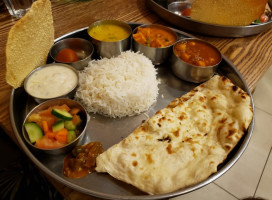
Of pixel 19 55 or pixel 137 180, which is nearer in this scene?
pixel 137 180

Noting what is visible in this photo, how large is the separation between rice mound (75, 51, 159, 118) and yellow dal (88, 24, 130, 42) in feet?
1.00

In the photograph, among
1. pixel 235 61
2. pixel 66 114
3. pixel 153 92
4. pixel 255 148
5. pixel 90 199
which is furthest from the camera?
pixel 255 148

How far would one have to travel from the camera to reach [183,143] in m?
1.62

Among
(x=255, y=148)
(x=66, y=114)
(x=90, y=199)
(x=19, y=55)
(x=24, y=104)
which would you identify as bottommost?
(x=255, y=148)

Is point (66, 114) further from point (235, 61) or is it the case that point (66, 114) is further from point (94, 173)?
point (235, 61)

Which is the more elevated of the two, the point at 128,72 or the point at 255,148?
the point at 128,72

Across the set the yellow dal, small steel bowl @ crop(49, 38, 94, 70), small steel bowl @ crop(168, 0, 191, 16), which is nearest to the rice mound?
small steel bowl @ crop(49, 38, 94, 70)

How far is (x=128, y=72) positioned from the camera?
89.0 inches

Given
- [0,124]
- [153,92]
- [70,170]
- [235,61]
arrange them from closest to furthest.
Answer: [70,170]
[0,124]
[153,92]
[235,61]

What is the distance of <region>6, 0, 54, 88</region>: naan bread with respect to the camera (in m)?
1.74

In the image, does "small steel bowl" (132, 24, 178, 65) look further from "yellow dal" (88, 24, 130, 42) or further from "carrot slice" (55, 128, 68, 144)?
"carrot slice" (55, 128, 68, 144)

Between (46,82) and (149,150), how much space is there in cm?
110

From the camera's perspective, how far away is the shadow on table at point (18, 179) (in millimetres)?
2234

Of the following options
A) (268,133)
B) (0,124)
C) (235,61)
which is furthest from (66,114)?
(268,133)
